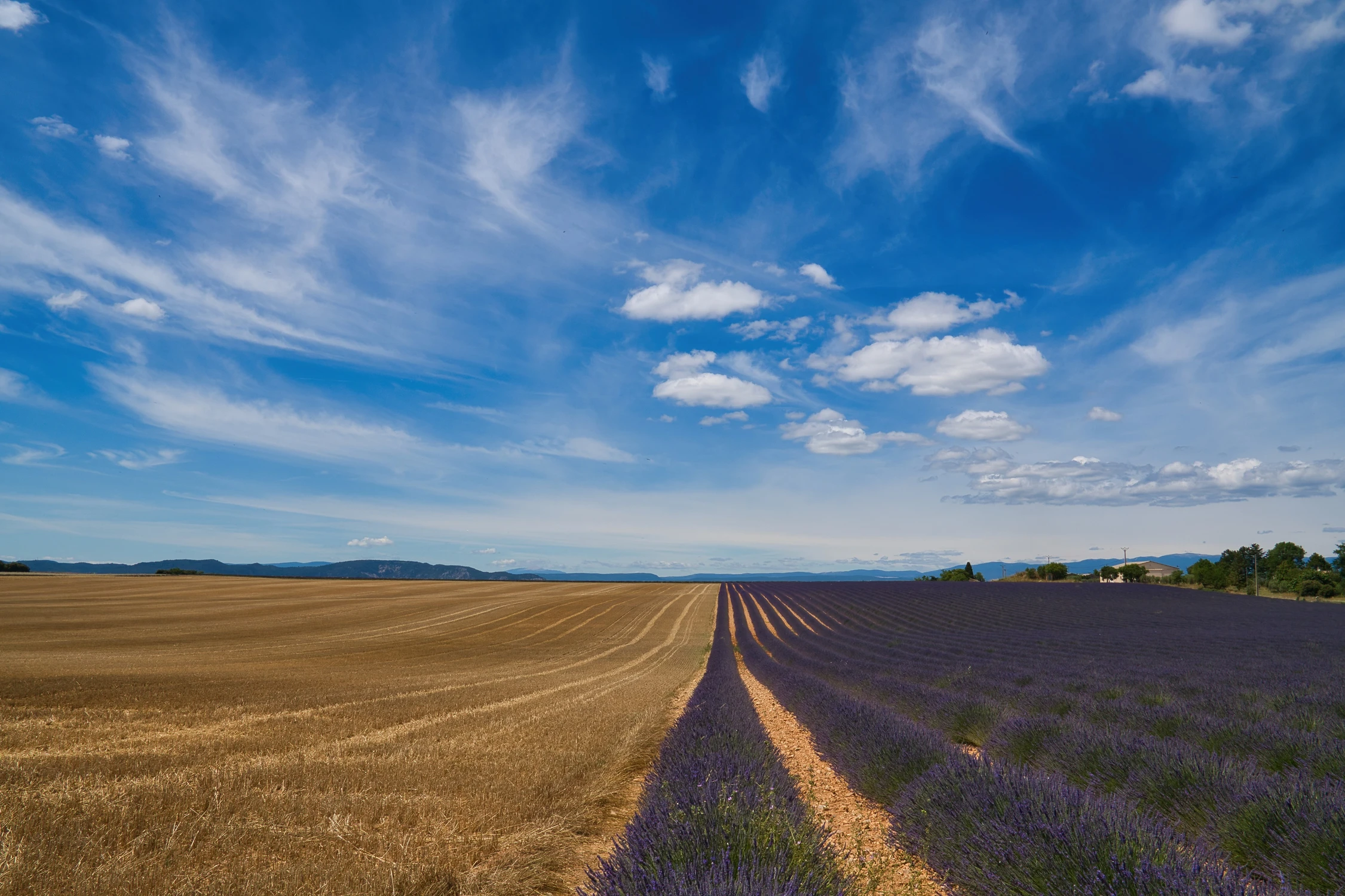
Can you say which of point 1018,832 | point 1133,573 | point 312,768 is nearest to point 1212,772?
point 1018,832

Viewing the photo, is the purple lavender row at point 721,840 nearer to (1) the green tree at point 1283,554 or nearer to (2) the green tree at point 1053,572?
(2) the green tree at point 1053,572

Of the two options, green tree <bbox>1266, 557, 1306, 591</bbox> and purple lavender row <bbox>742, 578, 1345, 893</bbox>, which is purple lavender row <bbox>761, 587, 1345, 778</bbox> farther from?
green tree <bbox>1266, 557, 1306, 591</bbox>

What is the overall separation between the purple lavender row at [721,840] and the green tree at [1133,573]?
10027 centimetres

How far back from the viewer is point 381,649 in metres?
25.4

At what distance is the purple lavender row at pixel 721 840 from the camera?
3.02m

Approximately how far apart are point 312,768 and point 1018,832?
21.5 feet

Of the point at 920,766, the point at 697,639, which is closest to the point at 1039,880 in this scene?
the point at 920,766

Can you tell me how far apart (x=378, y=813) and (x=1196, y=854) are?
5.79m

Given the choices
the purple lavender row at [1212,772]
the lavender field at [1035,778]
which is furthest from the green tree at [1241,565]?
the purple lavender row at [1212,772]

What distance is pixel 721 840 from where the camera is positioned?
362 centimetres

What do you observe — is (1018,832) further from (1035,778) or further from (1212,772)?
(1212,772)

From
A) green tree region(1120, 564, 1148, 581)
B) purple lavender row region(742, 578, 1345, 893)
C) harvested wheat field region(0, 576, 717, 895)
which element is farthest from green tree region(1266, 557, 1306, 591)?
purple lavender row region(742, 578, 1345, 893)

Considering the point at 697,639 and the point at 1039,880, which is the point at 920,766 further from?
the point at 697,639

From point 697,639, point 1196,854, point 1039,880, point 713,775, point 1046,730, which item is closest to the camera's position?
point 1039,880
